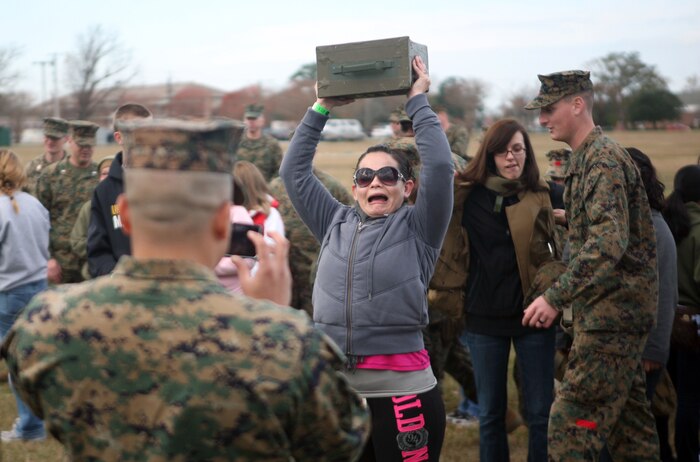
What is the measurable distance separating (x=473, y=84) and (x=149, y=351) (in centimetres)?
3703

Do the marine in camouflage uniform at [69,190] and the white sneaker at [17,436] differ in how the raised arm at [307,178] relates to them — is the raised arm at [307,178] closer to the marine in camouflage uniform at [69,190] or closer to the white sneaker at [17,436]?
the white sneaker at [17,436]

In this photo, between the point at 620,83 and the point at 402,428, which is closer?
the point at 402,428

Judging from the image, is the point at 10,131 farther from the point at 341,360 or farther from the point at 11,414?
the point at 341,360

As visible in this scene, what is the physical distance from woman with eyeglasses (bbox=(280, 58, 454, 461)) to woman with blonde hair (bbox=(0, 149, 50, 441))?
3.38m

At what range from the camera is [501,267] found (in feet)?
16.1

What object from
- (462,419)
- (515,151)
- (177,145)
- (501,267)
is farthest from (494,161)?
(177,145)

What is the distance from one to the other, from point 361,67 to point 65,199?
4970 millimetres

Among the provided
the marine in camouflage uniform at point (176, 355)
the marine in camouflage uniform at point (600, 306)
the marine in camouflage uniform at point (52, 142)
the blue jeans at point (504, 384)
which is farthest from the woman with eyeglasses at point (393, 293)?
the marine in camouflage uniform at point (52, 142)

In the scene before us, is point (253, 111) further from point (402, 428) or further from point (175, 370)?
point (175, 370)

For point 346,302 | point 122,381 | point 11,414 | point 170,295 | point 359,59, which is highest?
point 359,59

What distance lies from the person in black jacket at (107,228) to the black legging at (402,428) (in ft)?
5.72

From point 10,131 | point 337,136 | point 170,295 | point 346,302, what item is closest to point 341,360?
point 170,295

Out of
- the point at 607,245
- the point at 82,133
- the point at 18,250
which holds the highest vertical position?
the point at 82,133

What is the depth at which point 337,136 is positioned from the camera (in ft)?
166
